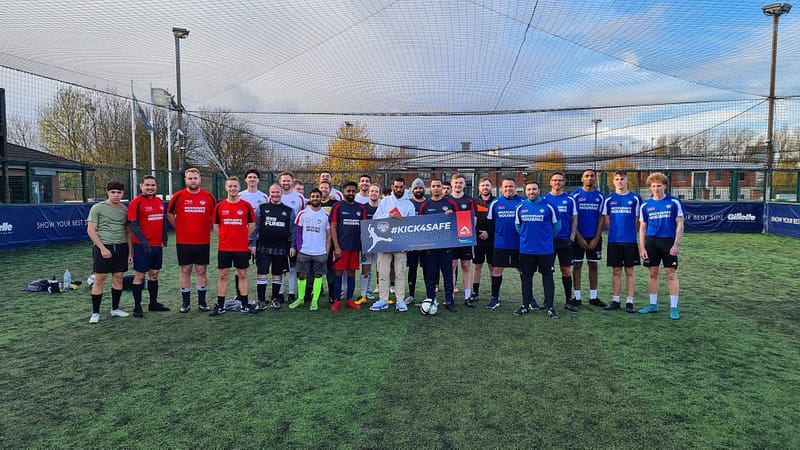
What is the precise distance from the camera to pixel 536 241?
221 inches

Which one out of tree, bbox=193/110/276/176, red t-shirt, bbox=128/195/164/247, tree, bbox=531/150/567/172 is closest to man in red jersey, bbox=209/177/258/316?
red t-shirt, bbox=128/195/164/247

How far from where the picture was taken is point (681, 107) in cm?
1516

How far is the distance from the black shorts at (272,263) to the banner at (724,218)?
16.8 metres

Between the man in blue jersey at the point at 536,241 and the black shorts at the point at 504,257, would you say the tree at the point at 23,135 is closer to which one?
the black shorts at the point at 504,257

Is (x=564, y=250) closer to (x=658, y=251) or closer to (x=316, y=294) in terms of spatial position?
(x=658, y=251)

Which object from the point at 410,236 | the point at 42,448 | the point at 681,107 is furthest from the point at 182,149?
the point at 681,107

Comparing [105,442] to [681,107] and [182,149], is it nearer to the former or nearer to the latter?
[182,149]

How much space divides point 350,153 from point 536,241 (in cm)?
1115

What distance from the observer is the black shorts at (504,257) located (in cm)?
600

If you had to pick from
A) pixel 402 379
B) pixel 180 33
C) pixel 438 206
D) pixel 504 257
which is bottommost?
pixel 402 379

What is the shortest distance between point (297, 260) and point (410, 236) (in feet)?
5.25

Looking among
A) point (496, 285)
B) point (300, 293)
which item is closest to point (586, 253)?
point (496, 285)

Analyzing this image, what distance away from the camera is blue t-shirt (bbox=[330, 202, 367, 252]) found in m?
6.12

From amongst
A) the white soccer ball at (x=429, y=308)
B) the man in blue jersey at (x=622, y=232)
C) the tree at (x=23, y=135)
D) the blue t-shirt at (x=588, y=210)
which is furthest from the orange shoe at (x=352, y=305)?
the tree at (x=23, y=135)
